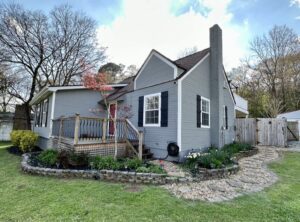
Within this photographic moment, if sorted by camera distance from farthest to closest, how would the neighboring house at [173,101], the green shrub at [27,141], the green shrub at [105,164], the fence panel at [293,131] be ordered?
the fence panel at [293,131]
the green shrub at [27,141]
the neighboring house at [173,101]
the green shrub at [105,164]

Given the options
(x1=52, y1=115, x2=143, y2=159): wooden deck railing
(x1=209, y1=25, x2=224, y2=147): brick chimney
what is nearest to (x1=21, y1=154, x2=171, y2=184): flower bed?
(x1=52, y1=115, x2=143, y2=159): wooden deck railing

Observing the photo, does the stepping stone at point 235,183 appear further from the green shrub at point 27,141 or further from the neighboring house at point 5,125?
the neighboring house at point 5,125

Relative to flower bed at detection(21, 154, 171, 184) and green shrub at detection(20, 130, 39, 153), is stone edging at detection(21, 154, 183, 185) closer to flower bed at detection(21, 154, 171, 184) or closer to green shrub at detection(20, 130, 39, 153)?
flower bed at detection(21, 154, 171, 184)

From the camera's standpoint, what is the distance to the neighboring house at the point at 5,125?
61.3ft

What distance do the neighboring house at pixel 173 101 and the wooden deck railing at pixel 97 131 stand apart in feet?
1.39

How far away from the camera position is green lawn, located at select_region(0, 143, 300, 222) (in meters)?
3.23

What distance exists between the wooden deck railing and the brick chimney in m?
3.89

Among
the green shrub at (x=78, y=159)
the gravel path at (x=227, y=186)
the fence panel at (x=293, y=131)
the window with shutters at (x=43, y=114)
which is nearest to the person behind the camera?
the gravel path at (x=227, y=186)

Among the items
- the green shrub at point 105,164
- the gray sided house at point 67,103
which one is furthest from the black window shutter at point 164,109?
the gray sided house at point 67,103

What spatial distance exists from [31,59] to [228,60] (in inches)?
961

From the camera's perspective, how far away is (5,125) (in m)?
18.8

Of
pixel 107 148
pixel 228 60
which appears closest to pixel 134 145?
pixel 107 148

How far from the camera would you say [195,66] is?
8305 mm

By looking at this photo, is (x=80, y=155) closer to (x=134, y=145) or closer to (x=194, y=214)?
(x=134, y=145)
